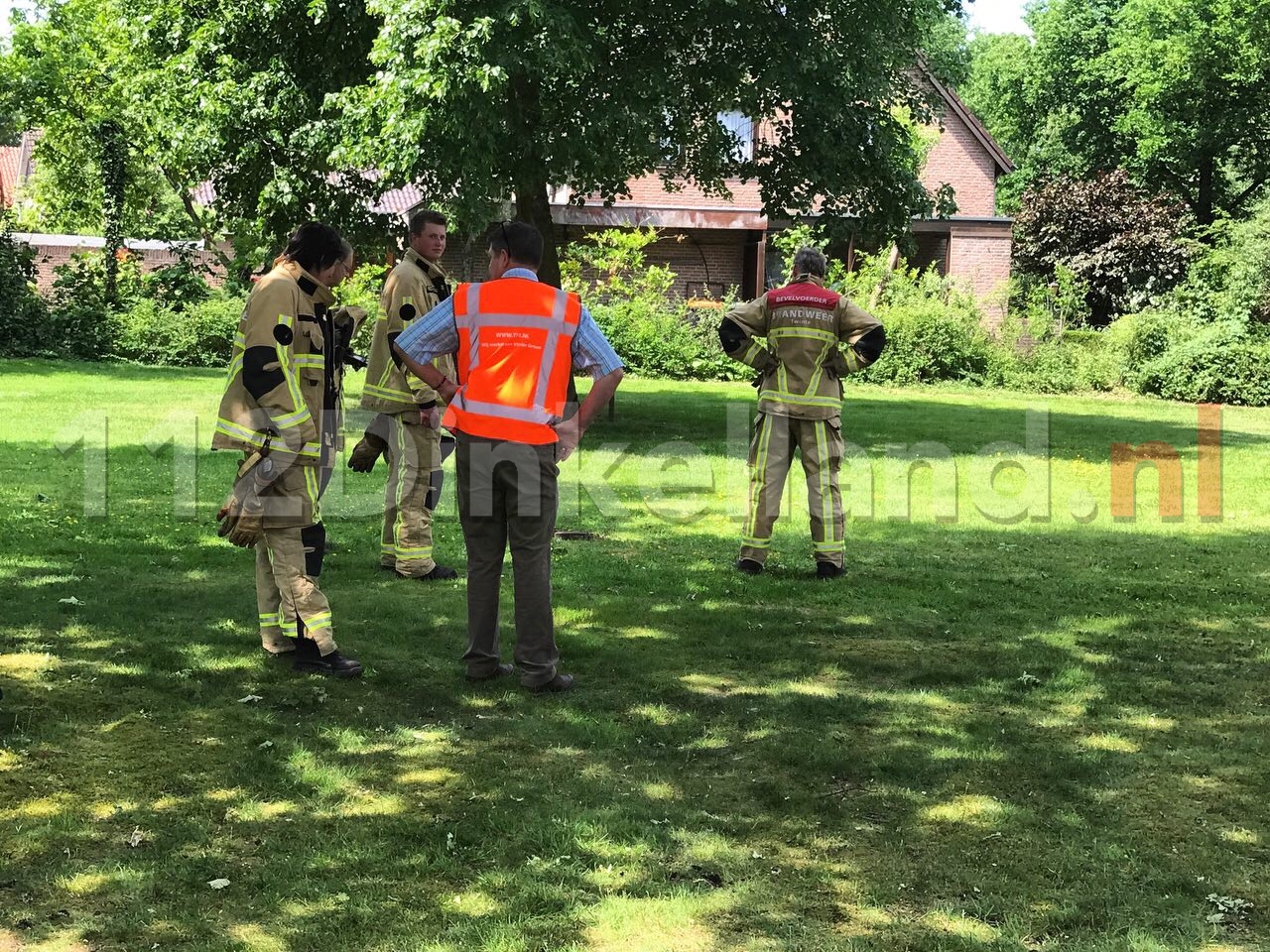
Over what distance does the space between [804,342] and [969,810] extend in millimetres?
4638

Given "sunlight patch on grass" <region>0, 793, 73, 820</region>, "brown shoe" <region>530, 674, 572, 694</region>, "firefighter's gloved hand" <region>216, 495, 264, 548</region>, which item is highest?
"firefighter's gloved hand" <region>216, 495, 264, 548</region>

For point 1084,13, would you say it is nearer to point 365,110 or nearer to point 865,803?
point 365,110

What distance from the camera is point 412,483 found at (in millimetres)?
8578

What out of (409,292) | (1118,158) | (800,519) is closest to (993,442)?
(800,519)

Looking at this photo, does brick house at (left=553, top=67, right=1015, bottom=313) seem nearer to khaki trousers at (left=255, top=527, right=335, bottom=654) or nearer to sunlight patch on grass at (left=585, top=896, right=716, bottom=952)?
Answer: khaki trousers at (left=255, top=527, right=335, bottom=654)

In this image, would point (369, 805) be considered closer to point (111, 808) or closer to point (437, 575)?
point (111, 808)

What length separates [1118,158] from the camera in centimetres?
5022

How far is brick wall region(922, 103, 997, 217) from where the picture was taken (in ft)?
126

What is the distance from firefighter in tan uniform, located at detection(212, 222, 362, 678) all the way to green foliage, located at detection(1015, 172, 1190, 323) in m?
33.9

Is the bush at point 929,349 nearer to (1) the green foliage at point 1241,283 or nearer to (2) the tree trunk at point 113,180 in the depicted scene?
(1) the green foliage at point 1241,283

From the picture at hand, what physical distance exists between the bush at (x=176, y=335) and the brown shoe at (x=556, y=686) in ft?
73.0

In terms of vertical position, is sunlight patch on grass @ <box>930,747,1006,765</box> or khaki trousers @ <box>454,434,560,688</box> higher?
khaki trousers @ <box>454,434,560,688</box>

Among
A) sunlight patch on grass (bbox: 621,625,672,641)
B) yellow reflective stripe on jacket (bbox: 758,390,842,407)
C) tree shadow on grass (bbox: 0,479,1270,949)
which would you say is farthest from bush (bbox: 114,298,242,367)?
sunlight patch on grass (bbox: 621,625,672,641)

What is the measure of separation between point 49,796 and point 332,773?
100 centimetres
